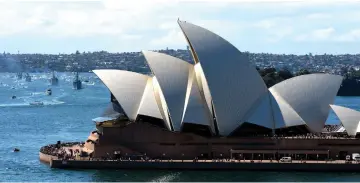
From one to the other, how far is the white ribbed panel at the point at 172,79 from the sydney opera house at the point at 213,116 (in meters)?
0.06

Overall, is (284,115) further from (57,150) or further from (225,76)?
(57,150)

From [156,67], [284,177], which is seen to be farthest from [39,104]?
[284,177]

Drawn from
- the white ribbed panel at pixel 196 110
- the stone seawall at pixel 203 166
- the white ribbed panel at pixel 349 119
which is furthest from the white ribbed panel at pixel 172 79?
the white ribbed panel at pixel 349 119

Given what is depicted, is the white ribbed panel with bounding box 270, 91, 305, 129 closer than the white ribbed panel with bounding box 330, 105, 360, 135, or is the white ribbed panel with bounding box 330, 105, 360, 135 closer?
the white ribbed panel with bounding box 330, 105, 360, 135

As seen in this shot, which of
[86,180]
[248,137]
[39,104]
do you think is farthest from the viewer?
[39,104]

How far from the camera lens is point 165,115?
52.0m

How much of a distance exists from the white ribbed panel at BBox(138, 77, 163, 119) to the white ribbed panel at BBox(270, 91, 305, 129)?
6.74m

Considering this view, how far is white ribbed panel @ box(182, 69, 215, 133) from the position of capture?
5125 cm

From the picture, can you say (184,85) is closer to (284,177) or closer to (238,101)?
(238,101)

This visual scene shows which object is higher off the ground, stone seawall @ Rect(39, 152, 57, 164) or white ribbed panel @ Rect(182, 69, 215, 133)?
white ribbed panel @ Rect(182, 69, 215, 133)

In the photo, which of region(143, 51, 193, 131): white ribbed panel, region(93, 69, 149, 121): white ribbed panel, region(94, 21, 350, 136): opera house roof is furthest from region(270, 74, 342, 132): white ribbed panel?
region(93, 69, 149, 121): white ribbed panel

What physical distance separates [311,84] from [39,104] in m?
55.8

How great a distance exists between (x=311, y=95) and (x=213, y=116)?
6.30 meters

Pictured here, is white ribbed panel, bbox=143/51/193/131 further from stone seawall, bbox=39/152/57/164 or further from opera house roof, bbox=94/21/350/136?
stone seawall, bbox=39/152/57/164
